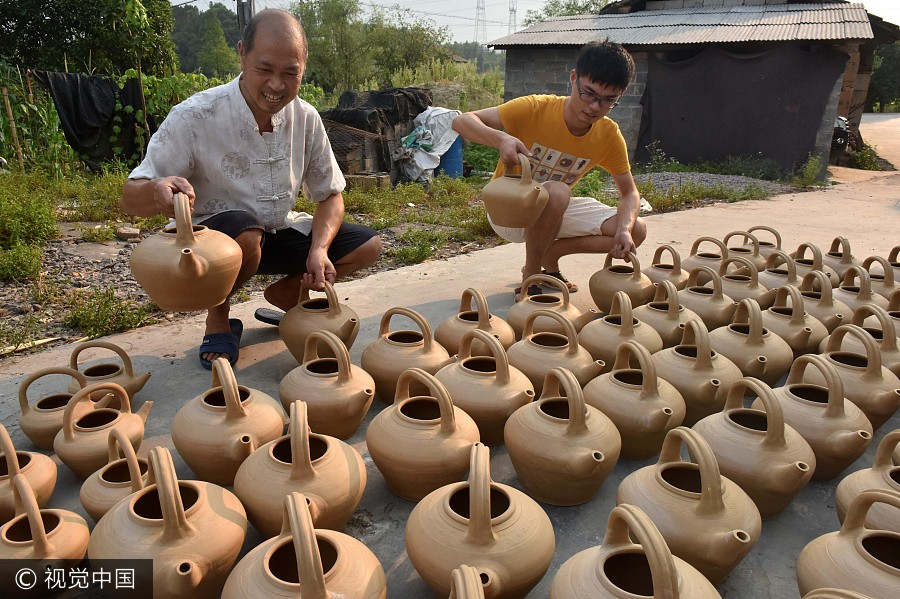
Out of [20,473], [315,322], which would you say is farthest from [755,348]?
[20,473]

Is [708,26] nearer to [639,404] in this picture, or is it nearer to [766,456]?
[639,404]

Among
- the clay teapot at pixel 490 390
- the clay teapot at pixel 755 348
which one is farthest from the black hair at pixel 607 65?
the clay teapot at pixel 490 390

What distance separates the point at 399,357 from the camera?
2760 mm

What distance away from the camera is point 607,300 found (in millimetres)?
3816

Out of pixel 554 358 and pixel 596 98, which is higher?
pixel 596 98

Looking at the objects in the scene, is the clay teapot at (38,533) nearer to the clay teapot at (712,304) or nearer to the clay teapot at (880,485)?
the clay teapot at (880,485)

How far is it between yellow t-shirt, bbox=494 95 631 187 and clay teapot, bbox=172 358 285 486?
2329mm

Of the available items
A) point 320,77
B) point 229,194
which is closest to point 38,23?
point 320,77

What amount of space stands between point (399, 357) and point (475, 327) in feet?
1.55

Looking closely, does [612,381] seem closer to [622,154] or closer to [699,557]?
[699,557]

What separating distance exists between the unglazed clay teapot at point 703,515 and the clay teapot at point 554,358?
86 centimetres

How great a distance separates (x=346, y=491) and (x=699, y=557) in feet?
3.40

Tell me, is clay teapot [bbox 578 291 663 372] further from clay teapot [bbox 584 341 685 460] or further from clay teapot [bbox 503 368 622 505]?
clay teapot [bbox 503 368 622 505]

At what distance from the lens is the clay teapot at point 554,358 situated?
8.79 ft
